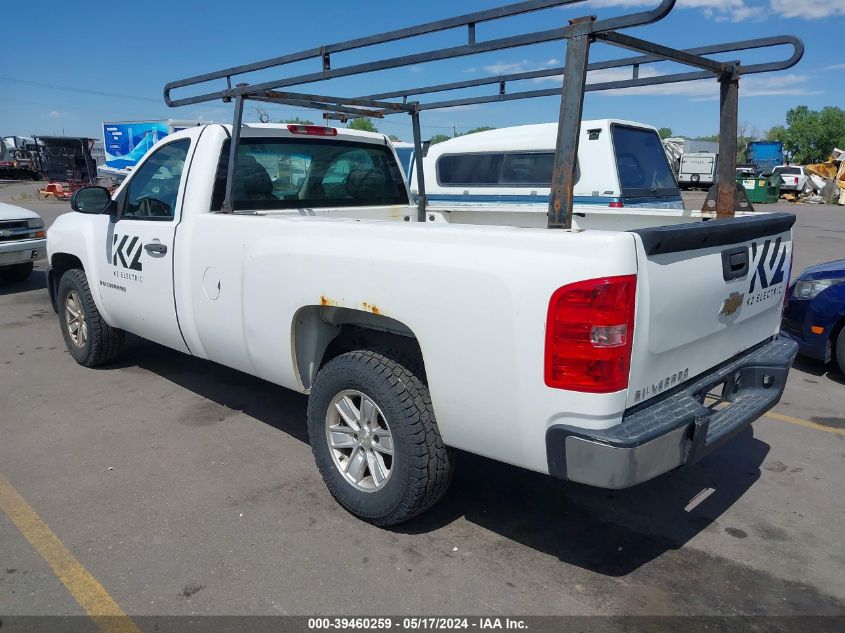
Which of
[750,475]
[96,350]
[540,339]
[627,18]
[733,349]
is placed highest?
[627,18]

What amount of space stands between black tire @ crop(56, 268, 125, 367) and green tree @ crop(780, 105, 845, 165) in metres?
85.1

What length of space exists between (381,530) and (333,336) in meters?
1.03

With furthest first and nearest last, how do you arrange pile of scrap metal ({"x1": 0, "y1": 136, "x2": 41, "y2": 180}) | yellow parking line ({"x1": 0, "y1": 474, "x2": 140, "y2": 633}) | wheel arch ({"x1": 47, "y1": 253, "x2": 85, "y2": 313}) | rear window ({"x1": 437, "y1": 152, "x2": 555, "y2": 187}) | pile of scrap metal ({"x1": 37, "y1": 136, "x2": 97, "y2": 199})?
1. pile of scrap metal ({"x1": 0, "y1": 136, "x2": 41, "y2": 180})
2. pile of scrap metal ({"x1": 37, "y1": 136, "x2": 97, "y2": 199})
3. rear window ({"x1": 437, "y1": 152, "x2": 555, "y2": 187})
4. wheel arch ({"x1": 47, "y1": 253, "x2": 85, "y2": 313})
5. yellow parking line ({"x1": 0, "y1": 474, "x2": 140, "y2": 633})

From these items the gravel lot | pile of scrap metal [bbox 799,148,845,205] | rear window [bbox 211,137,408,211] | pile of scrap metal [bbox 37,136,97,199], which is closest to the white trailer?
pile of scrap metal [bbox 799,148,845,205]

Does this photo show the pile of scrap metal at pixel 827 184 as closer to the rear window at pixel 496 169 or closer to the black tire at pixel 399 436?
the rear window at pixel 496 169

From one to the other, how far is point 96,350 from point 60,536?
2665mm

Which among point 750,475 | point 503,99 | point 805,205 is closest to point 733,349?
point 750,475

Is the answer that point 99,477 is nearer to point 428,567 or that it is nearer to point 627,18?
point 428,567

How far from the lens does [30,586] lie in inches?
113

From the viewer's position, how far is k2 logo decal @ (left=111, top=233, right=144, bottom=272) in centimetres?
462

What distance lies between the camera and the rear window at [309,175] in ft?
14.3

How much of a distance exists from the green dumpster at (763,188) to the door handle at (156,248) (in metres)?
32.0

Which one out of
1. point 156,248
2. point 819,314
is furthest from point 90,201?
point 819,314

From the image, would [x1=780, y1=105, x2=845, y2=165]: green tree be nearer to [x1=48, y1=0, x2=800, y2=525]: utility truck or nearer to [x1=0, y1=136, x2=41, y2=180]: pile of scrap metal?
[x1=0, y1=136, x2=41, y2=180]: pile of scrap metal
